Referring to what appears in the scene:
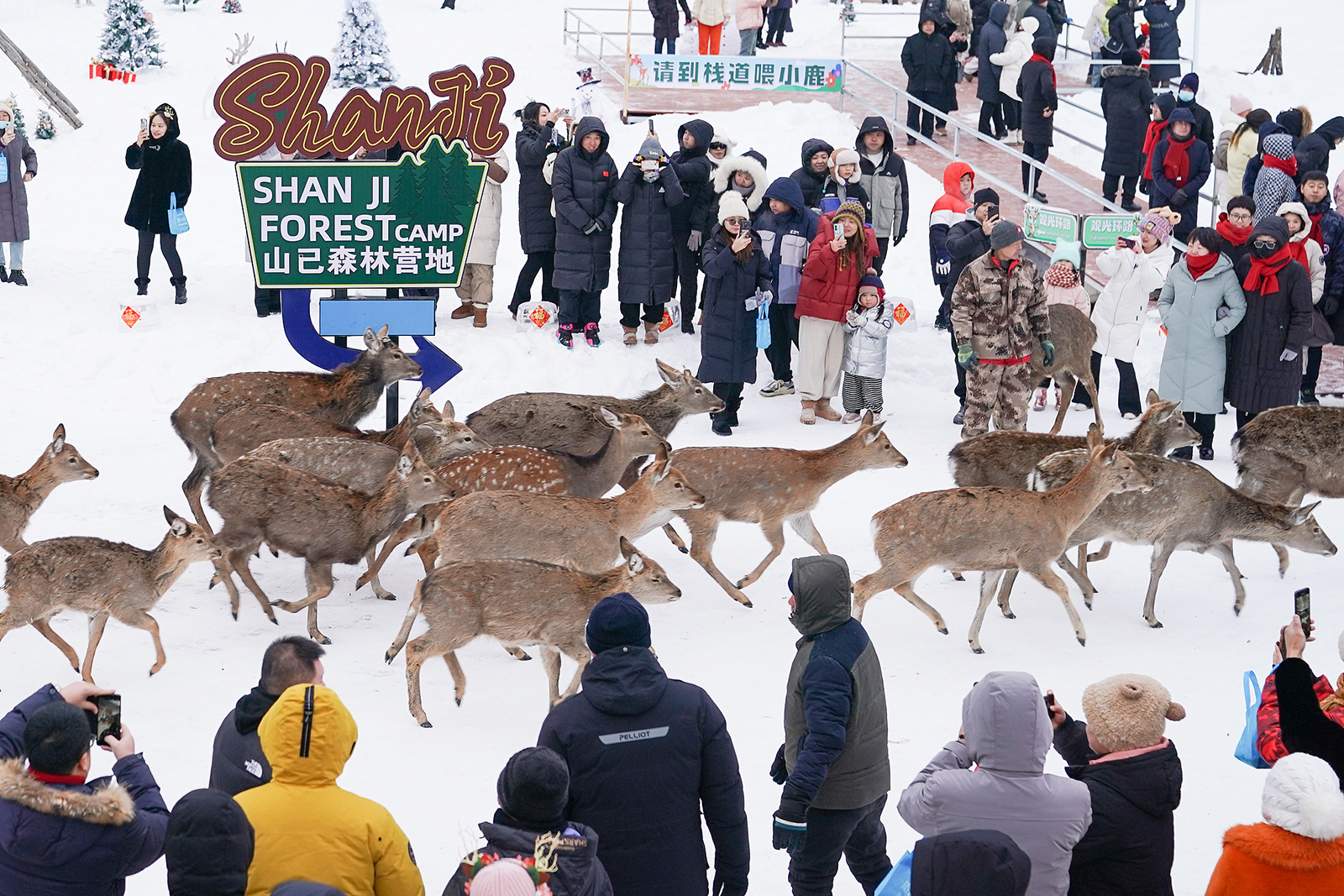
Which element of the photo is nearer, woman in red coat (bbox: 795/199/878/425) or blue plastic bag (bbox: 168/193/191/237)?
woman in red coat (bbox: 795/199/878/425)

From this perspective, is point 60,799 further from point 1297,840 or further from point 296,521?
point 296,521

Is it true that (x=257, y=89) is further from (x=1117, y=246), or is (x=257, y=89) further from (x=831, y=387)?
(x=1117, y=246)

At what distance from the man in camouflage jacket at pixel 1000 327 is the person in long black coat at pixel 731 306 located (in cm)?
187

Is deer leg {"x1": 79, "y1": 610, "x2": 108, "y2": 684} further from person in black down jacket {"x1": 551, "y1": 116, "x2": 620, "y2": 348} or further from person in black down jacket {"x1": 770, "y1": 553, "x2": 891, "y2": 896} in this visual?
person in black down jacket {"x1": 551, "y1": 116, "x2": 620, "y2": 348}

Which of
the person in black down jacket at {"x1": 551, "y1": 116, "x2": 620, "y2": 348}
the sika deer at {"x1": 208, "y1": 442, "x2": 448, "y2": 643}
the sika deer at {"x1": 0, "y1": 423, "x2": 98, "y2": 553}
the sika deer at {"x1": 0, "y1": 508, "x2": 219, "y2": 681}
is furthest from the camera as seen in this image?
the person in black down jacket at {"x1": 551, "y1": 116, "x2": 620, "y2": 348}

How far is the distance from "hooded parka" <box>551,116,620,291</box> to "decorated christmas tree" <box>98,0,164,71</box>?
15.3 metres

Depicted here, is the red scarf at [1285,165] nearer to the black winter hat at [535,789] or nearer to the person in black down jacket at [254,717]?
the person in black down jacket at [254,717]

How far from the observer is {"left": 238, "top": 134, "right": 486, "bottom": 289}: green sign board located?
37.5ft

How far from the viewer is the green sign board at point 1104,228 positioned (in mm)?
14234

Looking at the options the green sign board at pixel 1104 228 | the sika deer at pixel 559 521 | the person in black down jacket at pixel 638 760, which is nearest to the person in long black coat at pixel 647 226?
the green sign board at pixel 1104 228

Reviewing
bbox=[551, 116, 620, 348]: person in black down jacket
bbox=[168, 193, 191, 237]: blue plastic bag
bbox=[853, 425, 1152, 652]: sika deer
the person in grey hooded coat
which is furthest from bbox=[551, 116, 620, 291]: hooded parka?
the person in grey hooded coat

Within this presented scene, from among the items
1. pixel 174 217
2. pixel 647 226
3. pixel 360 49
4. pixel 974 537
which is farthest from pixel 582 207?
A: pixel 360 49

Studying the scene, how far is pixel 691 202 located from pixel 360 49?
12.2m

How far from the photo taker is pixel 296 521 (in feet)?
28.3
